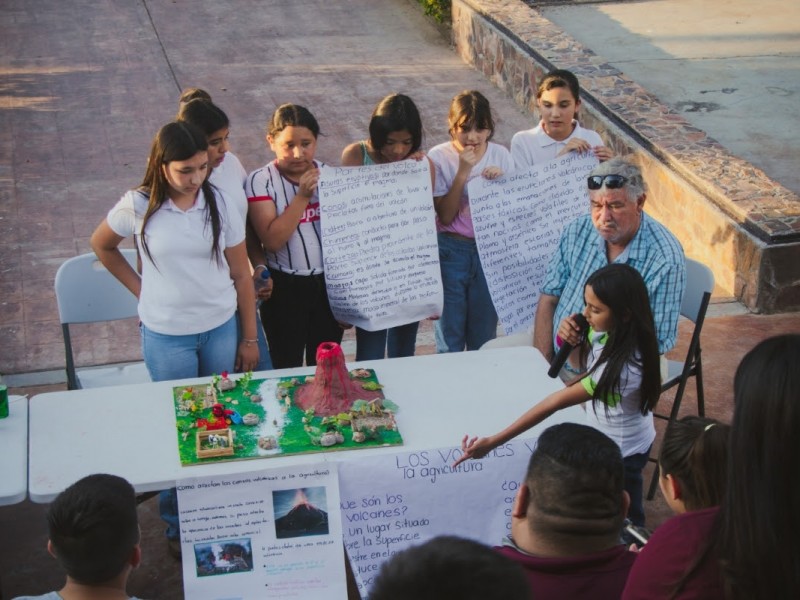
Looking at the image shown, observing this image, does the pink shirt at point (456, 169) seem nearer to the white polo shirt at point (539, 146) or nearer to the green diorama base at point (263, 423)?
the white polo shirt at point (539, 146)

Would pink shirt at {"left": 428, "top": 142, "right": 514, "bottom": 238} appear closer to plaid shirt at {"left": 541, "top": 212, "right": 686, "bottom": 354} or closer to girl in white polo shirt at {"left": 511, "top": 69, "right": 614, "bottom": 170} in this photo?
girl in white polo shirt at {"left": 511, "top": 69, "right": 614, "bottom": 170}

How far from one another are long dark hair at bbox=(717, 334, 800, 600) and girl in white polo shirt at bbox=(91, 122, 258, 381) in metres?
2.61

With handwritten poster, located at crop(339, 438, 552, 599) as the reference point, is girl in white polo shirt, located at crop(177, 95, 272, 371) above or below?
above

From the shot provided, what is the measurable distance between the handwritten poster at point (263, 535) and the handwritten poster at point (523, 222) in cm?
179

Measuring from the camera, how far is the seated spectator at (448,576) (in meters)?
1.97

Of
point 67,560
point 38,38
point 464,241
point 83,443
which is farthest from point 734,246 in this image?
point 38,38

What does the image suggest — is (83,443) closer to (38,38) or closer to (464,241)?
(464,241)

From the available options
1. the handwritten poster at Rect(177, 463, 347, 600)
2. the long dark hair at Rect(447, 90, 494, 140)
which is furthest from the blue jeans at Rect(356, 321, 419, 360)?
the handwritten poster at Rect(177, 463, 347, 600)

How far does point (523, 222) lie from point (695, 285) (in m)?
0.93

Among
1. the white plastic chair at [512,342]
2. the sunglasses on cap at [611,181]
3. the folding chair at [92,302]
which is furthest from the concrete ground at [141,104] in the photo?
the sunglasses on cap at [611,181]

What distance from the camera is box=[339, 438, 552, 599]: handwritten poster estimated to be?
13.5ft

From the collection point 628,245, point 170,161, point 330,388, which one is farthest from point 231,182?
point 628,245

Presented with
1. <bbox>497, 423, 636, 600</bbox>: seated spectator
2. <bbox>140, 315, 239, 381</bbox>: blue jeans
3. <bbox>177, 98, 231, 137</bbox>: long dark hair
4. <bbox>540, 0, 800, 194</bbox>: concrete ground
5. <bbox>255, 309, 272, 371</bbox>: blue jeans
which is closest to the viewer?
<bbox>497, 423, 636, 600</bbox>: seated spectator

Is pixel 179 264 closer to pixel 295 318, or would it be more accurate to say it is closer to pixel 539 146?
pixel 295 318
